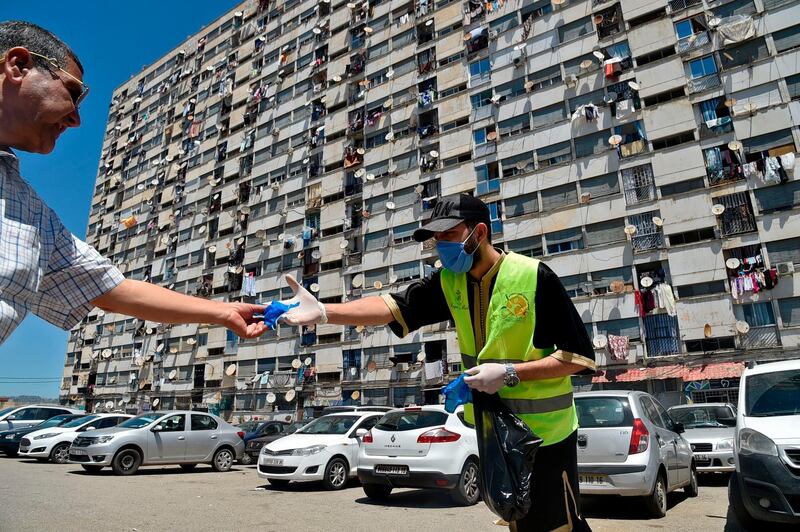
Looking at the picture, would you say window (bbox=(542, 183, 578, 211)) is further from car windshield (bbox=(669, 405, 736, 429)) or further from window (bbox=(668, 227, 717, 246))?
car windshield (bbox=(669, 405, 736, 429))

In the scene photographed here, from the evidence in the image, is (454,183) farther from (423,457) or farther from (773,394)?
(773,394)

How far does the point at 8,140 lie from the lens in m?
1.72

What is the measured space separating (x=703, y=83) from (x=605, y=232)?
9709mm

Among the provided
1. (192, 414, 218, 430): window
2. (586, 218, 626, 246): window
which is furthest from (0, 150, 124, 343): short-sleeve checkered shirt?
(586, 218, 626, 246): window

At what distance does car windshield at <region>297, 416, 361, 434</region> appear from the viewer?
12.1 meters

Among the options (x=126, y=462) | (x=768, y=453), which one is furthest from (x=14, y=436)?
(x=768, y=453)

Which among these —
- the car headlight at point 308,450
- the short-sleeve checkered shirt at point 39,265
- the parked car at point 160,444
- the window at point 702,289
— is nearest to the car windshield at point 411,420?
the car headlight at point 308,450

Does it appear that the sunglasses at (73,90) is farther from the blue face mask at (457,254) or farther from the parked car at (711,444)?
the parked car at (711,444)

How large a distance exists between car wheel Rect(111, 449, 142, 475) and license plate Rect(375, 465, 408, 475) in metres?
7.49

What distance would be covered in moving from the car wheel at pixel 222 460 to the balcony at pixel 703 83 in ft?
99.3

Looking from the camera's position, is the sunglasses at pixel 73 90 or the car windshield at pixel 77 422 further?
the car windshield at pixel 77 422

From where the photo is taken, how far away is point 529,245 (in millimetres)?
35031

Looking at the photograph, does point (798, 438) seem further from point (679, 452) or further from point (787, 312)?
point (787, 312)

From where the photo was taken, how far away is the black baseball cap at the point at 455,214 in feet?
8.96
